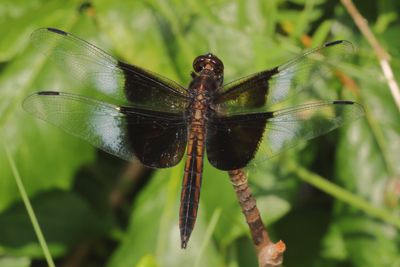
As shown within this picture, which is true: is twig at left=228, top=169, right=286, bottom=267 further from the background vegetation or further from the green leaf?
the green leaf

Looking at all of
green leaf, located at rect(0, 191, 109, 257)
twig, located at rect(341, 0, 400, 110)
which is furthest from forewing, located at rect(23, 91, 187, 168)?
green leaf, located at rect(0, 191, 109, 257)

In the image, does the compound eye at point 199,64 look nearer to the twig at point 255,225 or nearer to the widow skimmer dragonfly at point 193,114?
the widow skimmer dragonfly at point 193,114

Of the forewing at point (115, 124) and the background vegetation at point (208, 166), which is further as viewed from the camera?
the background vegetation at point (208, 166)

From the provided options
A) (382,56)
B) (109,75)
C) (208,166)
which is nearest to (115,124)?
(109,75)

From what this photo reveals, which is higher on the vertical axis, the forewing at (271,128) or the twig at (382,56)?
the twig at (382,56)

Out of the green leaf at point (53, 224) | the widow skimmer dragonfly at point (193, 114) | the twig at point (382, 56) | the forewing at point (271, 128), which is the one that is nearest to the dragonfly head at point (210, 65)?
the widow skimmer dragonfly at point (193, 114)

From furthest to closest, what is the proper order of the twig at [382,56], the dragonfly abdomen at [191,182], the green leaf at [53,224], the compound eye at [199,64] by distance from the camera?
1. the green leaf at [53,224]
2. the twig at [382,56]
3. the compound eye at [199,64]
4. the dragonfly abdomen at [191,182]
